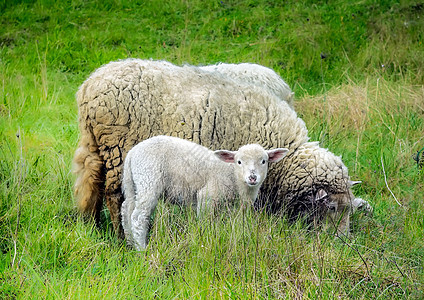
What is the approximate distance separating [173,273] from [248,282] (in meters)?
0.58

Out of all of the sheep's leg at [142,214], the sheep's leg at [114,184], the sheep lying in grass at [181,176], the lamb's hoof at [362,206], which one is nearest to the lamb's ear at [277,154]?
the sheep lying in grass at [181,176]

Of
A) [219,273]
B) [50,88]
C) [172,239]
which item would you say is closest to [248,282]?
[219,273]

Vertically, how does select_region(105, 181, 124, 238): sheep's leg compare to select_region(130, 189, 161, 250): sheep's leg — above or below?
below

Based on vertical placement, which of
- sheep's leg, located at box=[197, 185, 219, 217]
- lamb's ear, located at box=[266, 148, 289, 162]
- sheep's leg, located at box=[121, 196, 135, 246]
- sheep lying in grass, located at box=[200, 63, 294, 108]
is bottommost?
sheep's leg, located at box=[121, 196, 135, 246]

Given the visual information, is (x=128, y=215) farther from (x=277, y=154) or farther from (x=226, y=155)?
(x=277, y=154)

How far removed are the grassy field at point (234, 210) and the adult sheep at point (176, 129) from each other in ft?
1.14

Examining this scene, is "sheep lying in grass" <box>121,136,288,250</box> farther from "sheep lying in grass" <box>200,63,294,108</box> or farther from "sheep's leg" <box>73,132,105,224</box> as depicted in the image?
"sheep lying in grass" <box>200,63,294,108</box>

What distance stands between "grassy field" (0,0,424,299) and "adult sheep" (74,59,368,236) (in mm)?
347

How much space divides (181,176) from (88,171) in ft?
3.63

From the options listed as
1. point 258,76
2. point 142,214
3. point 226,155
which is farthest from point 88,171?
point 258,76

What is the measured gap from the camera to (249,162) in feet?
13.2

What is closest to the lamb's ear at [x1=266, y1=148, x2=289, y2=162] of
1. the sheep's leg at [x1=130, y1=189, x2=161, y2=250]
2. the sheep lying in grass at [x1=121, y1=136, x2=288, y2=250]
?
the sheep lying in grass at [x1=121, y1=136, x2=288, y2=250]

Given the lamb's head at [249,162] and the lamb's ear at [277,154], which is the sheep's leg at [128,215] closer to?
the lamb's head at [249,162]

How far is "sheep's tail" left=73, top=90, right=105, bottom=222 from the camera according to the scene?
4.89 metres
